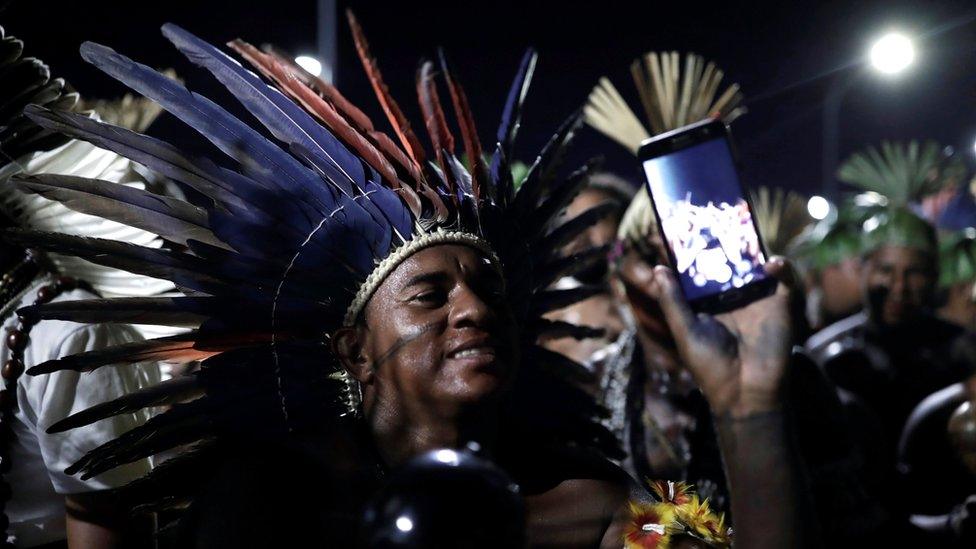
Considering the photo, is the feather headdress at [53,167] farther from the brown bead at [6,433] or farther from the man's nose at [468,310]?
the man's nose at [468,310]

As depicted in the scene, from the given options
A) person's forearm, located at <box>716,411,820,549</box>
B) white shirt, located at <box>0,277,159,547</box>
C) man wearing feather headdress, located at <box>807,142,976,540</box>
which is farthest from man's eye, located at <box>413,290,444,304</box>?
man wearing feather headdress, located at <box>807,142,976,540</box>

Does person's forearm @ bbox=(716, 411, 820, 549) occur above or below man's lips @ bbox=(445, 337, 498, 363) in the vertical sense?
below

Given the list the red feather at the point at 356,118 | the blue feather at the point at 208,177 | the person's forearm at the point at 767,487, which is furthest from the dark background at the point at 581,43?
the person's forearm at the point at 767,487

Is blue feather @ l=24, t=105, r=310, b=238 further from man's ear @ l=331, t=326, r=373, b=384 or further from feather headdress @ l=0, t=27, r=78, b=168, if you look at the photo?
feather headdress @ l=0, t=27, r=78, b=168

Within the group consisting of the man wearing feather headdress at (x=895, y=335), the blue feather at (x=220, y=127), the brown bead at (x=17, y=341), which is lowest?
the man wearing feather headdress at (x=895, y=335)

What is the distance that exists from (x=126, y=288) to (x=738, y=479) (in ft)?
6.27

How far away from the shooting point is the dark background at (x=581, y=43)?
4.27 m

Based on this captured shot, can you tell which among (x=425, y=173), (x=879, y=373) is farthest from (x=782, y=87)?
(x=425, y=173)

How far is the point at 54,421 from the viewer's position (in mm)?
2348

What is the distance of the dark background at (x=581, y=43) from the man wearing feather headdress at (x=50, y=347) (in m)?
0.30

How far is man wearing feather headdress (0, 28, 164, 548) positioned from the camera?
238 cm

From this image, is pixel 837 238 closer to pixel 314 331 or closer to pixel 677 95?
pixel 677 95

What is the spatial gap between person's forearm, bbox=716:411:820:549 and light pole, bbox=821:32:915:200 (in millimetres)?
2637

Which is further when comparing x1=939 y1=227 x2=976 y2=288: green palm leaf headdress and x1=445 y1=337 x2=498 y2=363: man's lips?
x1=939 y1=227 x2=976 y2=288: green palm leaf headdress
